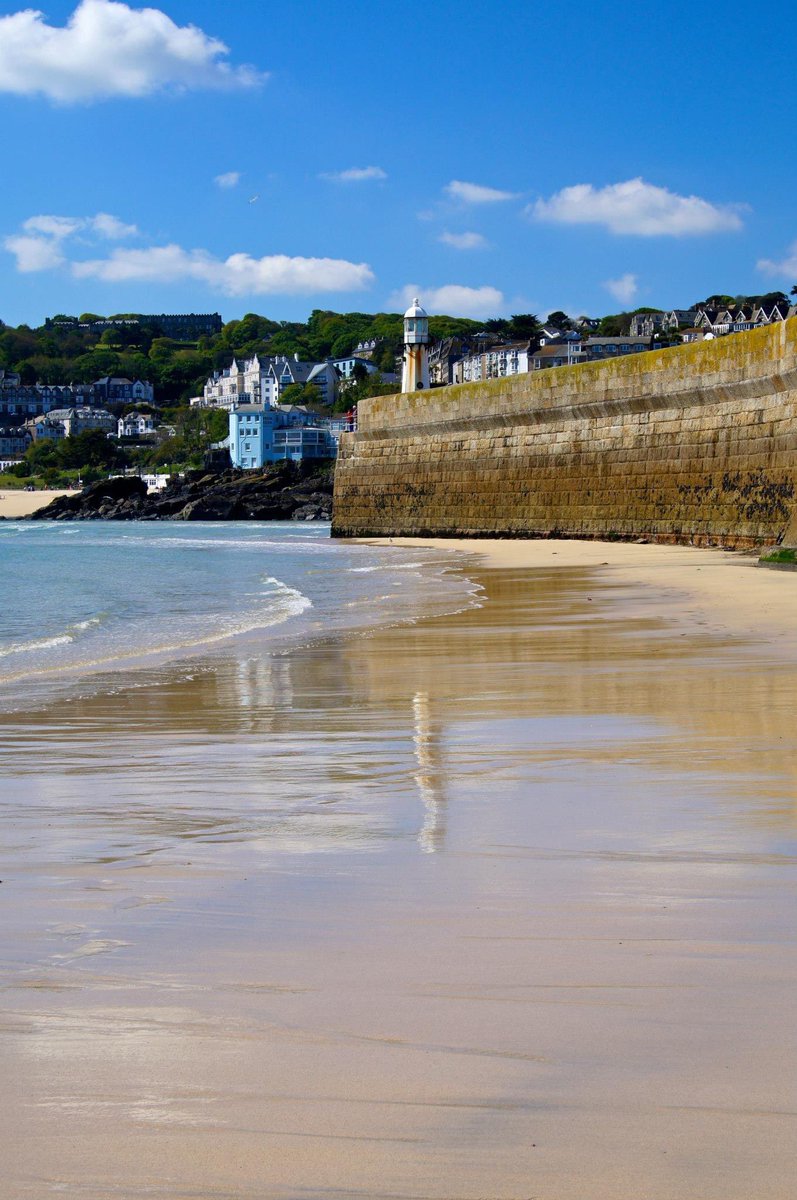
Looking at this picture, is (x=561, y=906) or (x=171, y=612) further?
(x=171, y=612)

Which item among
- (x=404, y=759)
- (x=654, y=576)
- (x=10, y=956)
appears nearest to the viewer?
(x=10, y=956)

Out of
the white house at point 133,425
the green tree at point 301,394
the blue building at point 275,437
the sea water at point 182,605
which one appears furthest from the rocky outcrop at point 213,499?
the white house at point 133,425

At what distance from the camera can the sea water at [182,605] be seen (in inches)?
341

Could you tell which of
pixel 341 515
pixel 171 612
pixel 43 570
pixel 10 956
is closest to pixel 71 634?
pixel 171 612

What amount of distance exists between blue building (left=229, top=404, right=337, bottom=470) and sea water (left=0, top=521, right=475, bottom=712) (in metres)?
80.5

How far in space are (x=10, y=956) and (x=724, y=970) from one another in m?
1.25

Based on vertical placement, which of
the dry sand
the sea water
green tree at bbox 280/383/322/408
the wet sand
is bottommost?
the sea water

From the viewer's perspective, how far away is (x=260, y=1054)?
182 centimetres

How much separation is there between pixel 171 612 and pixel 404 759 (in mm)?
8737

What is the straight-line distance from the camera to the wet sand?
1.55m

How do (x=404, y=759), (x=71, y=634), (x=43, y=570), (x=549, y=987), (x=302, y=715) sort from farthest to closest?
(x=43, y=570) < (x=71, y=634) < (x=302, y=715) < (x=404, y=759) < (x=549, y=987)

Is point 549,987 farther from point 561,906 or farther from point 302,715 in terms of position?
point 302,715

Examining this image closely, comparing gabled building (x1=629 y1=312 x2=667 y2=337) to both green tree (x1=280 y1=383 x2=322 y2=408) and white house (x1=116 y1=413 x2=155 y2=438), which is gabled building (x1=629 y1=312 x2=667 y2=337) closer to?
green tree (x1=280 y1=383 x2=322 y2=408)

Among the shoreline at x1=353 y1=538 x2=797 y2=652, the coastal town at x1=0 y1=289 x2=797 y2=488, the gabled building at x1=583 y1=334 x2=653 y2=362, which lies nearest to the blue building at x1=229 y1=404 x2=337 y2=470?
the coastal town at x1=0 y1=289 x2=797 y2=488
